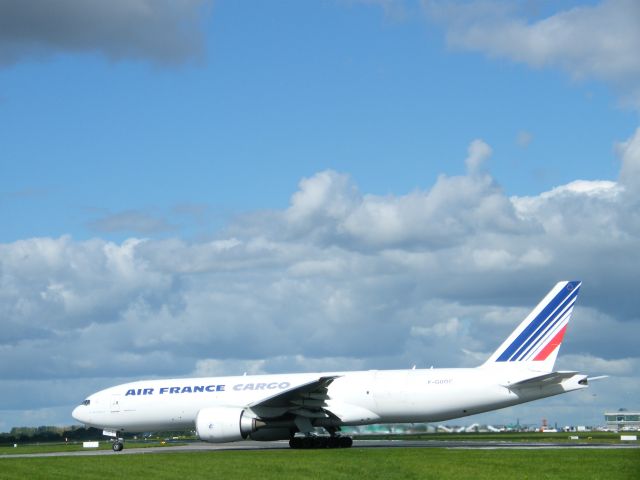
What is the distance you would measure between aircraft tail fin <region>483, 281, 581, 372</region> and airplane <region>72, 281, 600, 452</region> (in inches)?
1.6

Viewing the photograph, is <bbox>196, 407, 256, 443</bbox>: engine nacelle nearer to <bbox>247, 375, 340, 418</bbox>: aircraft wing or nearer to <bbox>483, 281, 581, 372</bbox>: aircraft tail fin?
<bbox>247, 375, 340, 418</bbox>: aircraft wing

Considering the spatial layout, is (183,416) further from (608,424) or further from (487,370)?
(608,424)

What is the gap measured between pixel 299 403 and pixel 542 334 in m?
10.5

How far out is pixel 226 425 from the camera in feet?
116

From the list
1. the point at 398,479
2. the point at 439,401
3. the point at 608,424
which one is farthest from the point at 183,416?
the point at 608,424

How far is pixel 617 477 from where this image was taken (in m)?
20.7

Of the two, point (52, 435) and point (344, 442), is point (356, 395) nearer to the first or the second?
point (344, 442)

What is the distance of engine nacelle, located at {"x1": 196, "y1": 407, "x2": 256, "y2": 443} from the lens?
3544 centimetres

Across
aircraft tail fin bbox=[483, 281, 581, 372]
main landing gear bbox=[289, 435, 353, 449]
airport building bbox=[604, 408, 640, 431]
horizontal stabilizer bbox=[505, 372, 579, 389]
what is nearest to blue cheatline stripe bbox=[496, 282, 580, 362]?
aircraft tail fin bbox=[483, 281, 581, 372]

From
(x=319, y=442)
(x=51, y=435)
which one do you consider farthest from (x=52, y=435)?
(x=319, y=442)

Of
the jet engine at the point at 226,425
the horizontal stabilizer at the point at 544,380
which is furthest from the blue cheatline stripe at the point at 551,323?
the jet engine at the point at 226,425

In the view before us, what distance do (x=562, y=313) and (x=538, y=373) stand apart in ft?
9.17

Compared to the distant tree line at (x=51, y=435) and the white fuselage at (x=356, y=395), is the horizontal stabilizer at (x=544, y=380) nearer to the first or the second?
the white fuselage at (x=356, y=395)

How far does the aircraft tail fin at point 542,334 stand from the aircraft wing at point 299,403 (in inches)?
287
